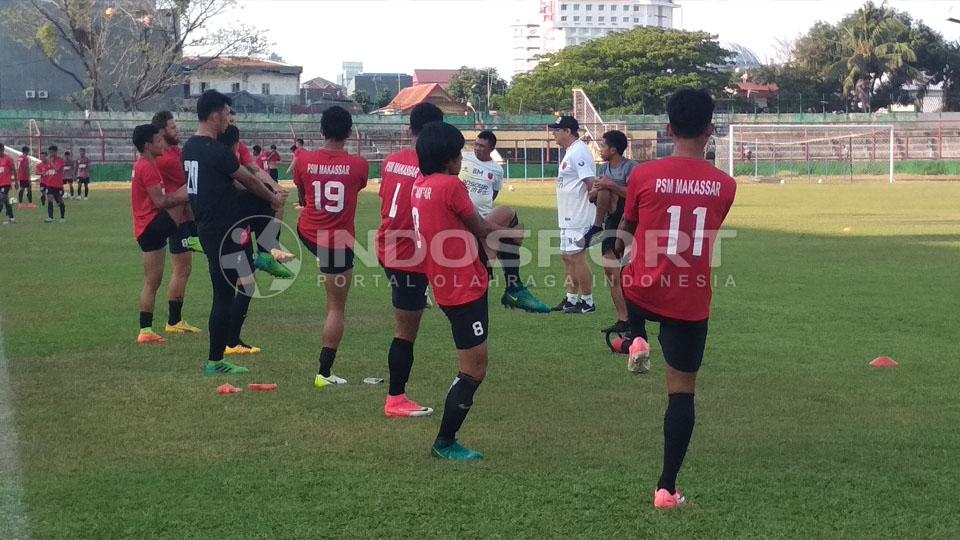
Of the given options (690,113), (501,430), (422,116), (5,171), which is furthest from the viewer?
(5,171)

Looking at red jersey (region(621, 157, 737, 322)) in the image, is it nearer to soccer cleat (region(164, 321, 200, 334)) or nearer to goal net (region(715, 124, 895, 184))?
soccer cleat (region(164, 321, 200, 334))

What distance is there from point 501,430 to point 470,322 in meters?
1.17

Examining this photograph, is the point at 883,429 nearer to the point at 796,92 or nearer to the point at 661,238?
the point at 661,238

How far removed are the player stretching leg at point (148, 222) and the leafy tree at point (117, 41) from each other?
191 ft

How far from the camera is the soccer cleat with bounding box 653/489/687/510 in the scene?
5664 millimetres

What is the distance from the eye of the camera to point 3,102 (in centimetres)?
7119

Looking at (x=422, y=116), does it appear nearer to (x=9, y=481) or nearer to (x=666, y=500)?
(x=666, y=500)

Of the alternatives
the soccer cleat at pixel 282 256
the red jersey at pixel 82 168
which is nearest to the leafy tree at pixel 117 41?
Result: the red jersey at pixel 82 168

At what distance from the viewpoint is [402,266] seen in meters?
7.75

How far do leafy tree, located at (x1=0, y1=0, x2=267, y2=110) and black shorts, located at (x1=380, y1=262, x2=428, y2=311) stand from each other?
62258mm

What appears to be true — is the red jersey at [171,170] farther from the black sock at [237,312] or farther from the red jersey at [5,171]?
the red jersey at [5,171]

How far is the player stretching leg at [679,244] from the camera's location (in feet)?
18.6

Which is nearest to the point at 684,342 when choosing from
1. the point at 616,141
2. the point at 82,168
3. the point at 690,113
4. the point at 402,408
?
the point at 690,113

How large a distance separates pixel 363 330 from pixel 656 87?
76336mm
